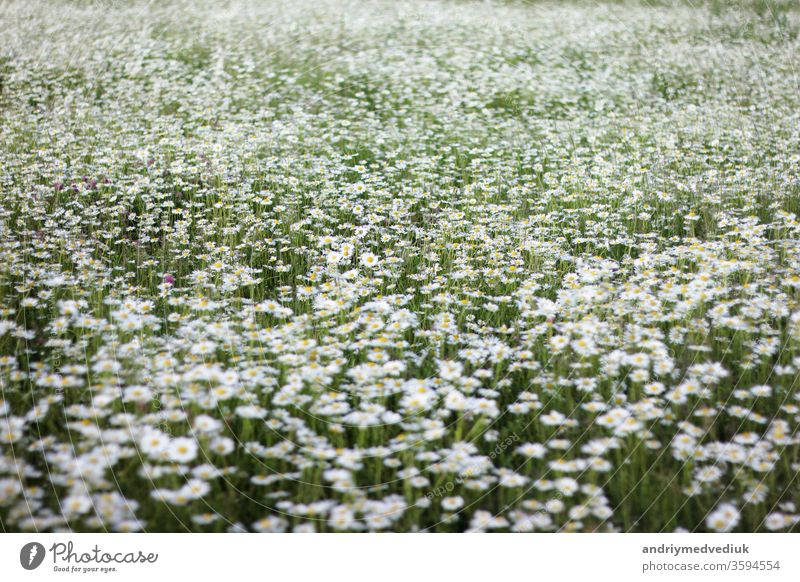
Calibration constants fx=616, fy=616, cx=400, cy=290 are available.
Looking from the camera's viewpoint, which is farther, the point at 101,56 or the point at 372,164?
the point at 101,56

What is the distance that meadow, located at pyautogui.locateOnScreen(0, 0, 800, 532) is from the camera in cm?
188

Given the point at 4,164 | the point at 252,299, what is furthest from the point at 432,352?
the point at 4,164

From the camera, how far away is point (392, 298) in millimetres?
2793

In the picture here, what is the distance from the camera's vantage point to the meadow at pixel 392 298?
1.88 m

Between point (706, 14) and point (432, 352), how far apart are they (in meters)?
6.76

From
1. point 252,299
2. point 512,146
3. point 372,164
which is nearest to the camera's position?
point 252,299

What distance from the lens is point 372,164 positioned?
4383 millimetres

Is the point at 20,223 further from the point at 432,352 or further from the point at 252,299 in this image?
the point at 432,352

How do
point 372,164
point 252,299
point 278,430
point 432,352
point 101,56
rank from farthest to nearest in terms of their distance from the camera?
point 101,56, point 372,164, point 252,299, point 432,352, point 278,430

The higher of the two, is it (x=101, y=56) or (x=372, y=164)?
(x=101, y=56)

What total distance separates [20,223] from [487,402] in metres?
2.68

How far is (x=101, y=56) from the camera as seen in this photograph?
6.15 m
